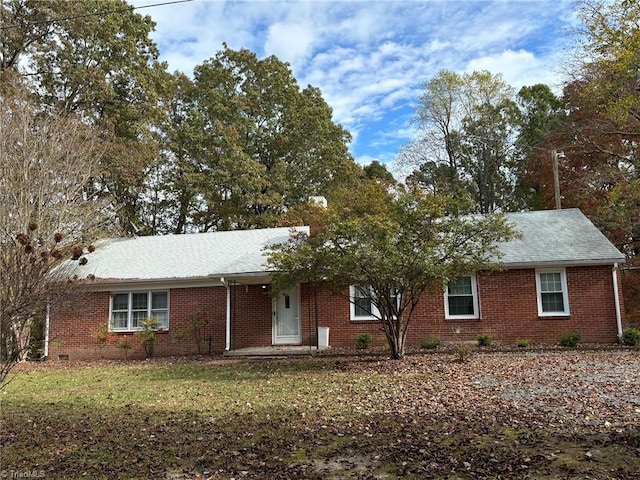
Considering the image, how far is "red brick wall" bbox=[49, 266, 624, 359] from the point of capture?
15.7 m

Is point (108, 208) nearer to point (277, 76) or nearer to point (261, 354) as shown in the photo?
point (261, 354)

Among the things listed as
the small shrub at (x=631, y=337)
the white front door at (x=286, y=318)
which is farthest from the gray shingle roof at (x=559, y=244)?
the white front door at (x=286, y=318)

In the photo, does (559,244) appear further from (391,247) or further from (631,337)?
(391,247)

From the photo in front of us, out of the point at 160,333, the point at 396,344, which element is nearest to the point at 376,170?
the point at 160,333

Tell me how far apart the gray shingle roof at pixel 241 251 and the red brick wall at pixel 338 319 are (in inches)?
23.8

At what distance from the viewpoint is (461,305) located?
16453mm

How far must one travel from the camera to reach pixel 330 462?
5.38 meters

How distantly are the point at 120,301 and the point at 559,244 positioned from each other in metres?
15.3

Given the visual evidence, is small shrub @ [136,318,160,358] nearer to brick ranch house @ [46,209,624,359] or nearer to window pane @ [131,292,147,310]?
brick ranch house @ [46,209,624,359]

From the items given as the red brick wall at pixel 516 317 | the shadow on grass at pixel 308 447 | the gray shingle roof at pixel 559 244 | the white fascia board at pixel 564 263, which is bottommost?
the shadow on grass at pixel 308 447

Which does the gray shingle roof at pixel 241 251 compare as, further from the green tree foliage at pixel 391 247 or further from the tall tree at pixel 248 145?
the tall tree at pixel 248 145

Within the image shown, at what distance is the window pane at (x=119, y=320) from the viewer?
1834 cm

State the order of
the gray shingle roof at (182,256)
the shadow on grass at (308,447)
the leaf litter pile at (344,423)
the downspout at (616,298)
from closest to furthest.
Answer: the shadow on grass at (308,447) < the leaf litter pile at (344,423) < the downspout at (616,298) < the gray shingle roof at (182,256)

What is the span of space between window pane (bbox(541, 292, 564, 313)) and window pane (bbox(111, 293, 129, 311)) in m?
14.3
